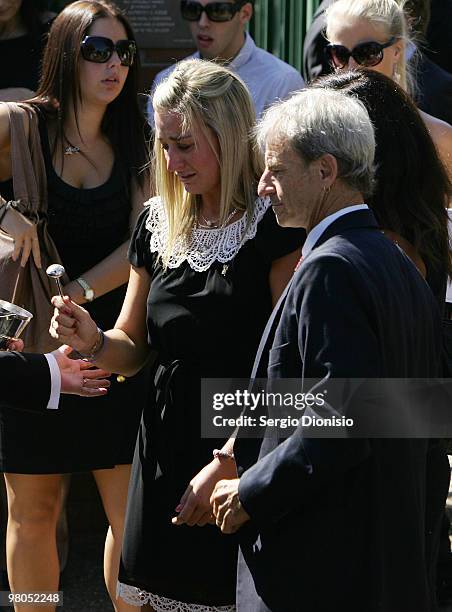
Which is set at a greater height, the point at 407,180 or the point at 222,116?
the point at 222,116

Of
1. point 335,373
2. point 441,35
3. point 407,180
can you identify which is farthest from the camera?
point 441,35

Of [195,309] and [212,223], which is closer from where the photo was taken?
[195,309]

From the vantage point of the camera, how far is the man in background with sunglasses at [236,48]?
4.49 meters

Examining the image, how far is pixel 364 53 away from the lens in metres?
3.68

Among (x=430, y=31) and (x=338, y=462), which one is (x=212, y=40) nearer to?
(x=430, y=31)

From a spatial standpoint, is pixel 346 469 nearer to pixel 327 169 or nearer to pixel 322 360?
pixel 322 360

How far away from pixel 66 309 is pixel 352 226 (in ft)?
3.34

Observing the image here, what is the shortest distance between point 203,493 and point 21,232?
4.39 feet

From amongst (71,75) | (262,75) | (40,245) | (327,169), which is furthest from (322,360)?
(262,75)

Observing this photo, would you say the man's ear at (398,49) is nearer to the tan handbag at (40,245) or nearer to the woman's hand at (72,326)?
the tan handbag at (40,245)

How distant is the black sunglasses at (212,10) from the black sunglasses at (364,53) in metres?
0.95

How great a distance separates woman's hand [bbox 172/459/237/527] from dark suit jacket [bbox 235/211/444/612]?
0.95 ft

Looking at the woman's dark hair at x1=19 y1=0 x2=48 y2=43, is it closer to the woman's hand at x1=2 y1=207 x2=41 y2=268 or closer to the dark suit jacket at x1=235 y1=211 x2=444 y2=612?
the woman's hand at x1=2 y1=207 x2=41 y2=268

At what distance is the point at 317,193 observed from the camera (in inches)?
86.9
